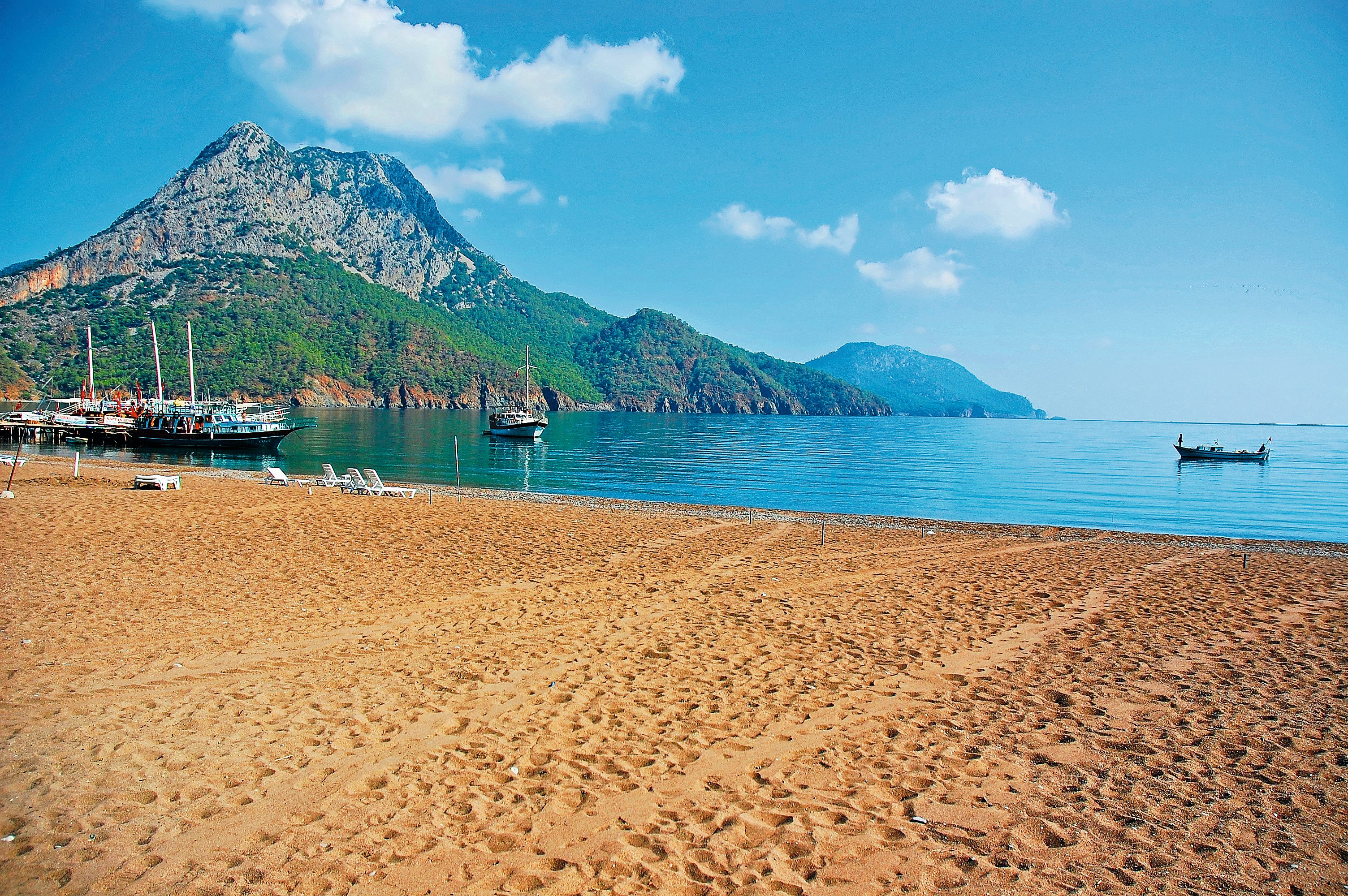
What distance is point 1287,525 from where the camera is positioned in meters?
25.9

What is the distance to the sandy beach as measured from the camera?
3721 mm

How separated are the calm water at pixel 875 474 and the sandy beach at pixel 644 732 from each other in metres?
17.2

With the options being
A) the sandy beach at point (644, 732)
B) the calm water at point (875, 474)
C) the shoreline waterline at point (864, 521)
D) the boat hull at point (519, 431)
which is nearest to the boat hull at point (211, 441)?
the calm water at point (875, 474)

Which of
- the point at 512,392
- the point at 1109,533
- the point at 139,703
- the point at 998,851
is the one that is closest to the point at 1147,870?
the point at 998,851

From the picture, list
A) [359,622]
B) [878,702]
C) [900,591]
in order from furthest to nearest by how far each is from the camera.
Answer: [900,591], [359,622], [878,702]

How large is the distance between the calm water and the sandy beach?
1722 cm

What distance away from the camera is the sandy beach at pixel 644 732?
146 inches

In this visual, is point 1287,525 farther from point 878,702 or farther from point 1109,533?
point 878,702

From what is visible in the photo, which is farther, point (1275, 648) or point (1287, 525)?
point (1287, 525)

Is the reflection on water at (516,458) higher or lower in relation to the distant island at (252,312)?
lower

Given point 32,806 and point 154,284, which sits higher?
point 154,284

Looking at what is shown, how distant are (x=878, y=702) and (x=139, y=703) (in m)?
6.50

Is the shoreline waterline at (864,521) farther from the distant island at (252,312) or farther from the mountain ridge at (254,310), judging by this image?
the mountain ridge at (254,310)

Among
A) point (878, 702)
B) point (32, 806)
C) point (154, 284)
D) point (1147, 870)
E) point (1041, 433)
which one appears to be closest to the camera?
point (1147, 870)
